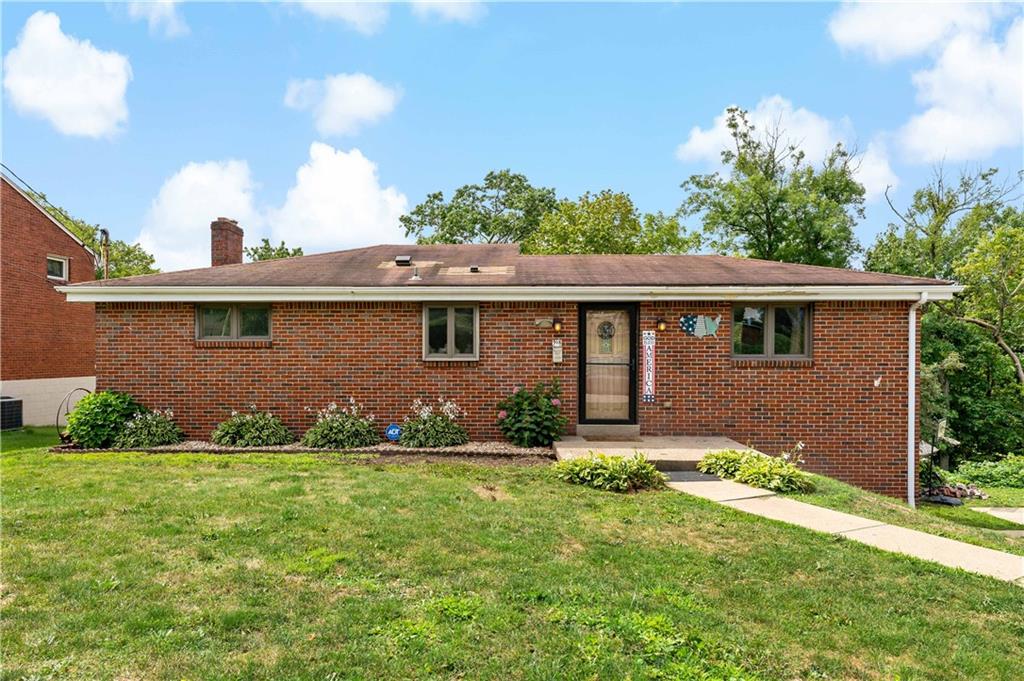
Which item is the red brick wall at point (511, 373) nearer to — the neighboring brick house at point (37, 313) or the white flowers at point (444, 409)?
the white flowers at point (444, 409)

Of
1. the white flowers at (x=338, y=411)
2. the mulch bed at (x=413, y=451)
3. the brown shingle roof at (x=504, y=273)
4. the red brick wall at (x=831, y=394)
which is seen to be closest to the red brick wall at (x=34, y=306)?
the brown shingle roof at (x=504, y=273)

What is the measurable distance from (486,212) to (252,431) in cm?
3010

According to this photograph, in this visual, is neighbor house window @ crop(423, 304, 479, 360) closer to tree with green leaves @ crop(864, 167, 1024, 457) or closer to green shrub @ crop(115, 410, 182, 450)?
Result: green shrub @ crop(115, 410, 182, 450)

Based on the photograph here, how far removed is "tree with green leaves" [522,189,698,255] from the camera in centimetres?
2544

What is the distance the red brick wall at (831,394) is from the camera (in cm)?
885

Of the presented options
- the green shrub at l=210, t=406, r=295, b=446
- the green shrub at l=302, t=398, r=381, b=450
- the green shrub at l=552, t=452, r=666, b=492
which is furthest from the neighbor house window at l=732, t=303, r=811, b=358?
the green shrub at l=210, t=406, r=295, b=446

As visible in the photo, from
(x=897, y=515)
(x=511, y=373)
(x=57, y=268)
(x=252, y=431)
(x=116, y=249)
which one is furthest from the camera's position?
(x=116, y=249)

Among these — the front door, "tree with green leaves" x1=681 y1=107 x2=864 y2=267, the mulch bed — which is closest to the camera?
the mulch bed

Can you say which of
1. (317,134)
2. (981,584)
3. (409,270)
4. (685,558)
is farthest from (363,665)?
(317,134)

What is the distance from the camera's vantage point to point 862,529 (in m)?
5.07

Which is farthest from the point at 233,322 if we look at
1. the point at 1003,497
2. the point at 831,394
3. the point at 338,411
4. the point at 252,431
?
the point at 1003,497

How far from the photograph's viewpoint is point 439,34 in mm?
12508

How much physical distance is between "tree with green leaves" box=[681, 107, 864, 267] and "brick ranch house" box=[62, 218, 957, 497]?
17104 millimetres

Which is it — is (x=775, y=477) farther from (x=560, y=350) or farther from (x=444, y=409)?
(x=444, y=409)
